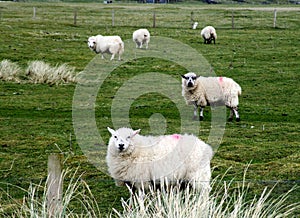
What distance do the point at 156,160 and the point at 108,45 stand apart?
1957cm

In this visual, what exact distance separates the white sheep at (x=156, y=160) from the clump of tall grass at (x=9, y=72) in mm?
13988

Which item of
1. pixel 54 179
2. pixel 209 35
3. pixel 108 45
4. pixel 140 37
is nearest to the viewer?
pixel 54 179

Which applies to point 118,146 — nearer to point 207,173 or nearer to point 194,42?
point 207,173

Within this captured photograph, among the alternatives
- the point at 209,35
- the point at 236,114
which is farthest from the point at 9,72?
the point at 209,35

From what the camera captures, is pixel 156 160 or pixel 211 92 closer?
pixel 156 160

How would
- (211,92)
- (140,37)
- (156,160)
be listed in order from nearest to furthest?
(156,160) < (211,92) < (140,37)

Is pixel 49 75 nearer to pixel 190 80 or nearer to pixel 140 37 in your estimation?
pixel 190 80

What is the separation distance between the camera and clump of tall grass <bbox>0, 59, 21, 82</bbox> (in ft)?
73.6

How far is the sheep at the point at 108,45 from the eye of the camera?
91.5 ft

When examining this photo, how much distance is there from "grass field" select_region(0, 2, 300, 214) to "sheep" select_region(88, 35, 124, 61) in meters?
0.70

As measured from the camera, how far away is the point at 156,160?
8836 mm

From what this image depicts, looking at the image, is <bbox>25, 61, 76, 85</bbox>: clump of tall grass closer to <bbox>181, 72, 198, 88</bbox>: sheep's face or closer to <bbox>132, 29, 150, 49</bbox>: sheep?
<bbox>181, 72, 198, 88</bbox>: sheep's face

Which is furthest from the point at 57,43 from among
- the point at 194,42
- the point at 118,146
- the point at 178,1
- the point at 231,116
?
the point at 178,1

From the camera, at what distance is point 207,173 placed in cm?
878
